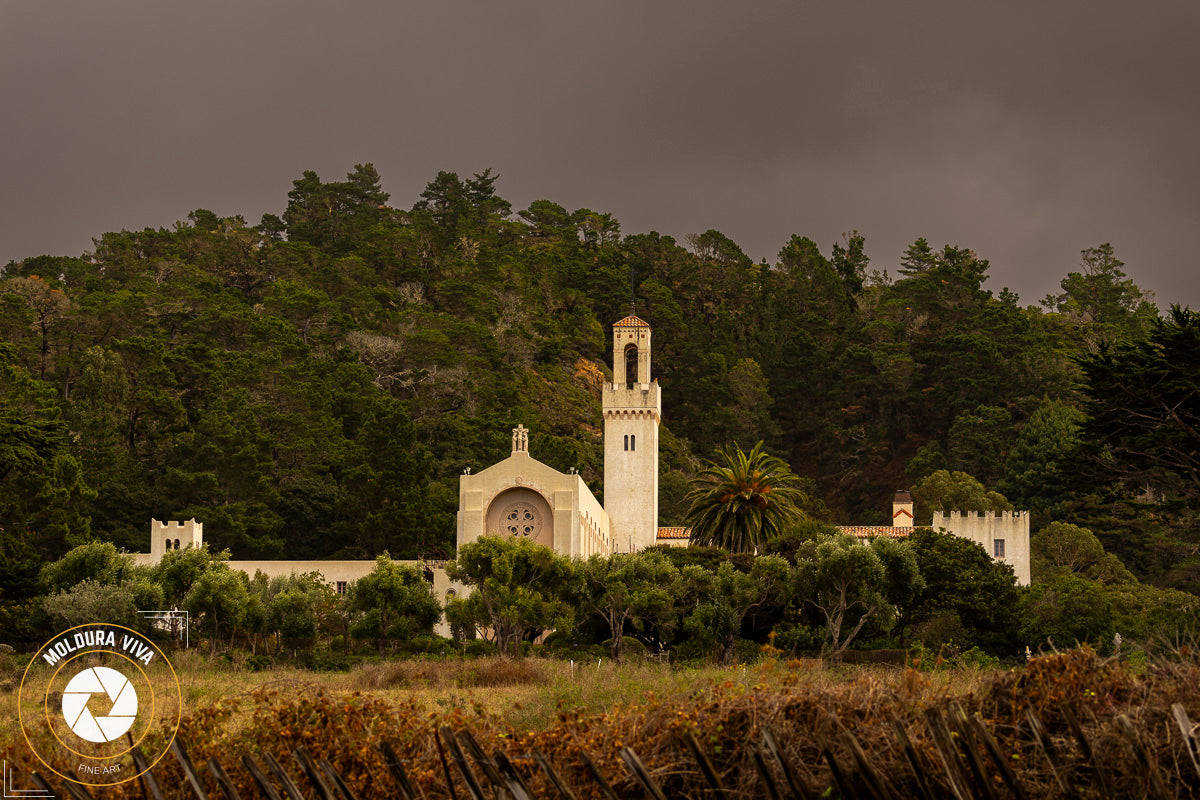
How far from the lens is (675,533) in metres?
63.1

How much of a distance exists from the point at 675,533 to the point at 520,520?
11.0m

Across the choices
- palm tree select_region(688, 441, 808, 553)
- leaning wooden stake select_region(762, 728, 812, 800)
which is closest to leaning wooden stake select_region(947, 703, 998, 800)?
leaning wooden stake select_region(762, 728, 812, 800)

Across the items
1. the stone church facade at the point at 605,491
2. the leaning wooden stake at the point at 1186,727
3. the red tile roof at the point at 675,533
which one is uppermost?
the stone church facade at the point at 605,491

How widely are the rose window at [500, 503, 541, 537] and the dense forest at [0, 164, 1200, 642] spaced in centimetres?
1090

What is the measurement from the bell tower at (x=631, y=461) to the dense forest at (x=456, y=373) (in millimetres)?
7220

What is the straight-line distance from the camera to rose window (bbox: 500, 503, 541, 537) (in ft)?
177

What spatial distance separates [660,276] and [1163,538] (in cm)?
4146

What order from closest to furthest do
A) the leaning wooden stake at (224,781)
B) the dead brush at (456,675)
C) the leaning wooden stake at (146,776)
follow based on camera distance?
the leaning wooden stake at (224,781) → the leaning wooden stake at (146,776) → the dead brush at (456,675)

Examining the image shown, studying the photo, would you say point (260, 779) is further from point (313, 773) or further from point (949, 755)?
point (949, 755)

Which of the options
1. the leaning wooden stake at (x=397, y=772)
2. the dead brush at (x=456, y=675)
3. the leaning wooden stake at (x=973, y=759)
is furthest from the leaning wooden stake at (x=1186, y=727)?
the dead brush at (x=456, y=675)

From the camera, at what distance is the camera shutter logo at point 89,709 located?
18781 millimetres

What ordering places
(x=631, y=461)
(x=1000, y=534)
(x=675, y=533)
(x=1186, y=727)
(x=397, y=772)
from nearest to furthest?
(x=1186, y=727) → (x=397, y=772) → (x=1000, y=534) → (x=675, y=533) → (x=631, y=461)

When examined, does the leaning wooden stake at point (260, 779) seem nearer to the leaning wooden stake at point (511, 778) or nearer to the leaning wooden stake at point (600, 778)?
the leaning wooden stake at point (511, 778)

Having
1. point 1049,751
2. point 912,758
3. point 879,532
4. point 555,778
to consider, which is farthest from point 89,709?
point 879,532
